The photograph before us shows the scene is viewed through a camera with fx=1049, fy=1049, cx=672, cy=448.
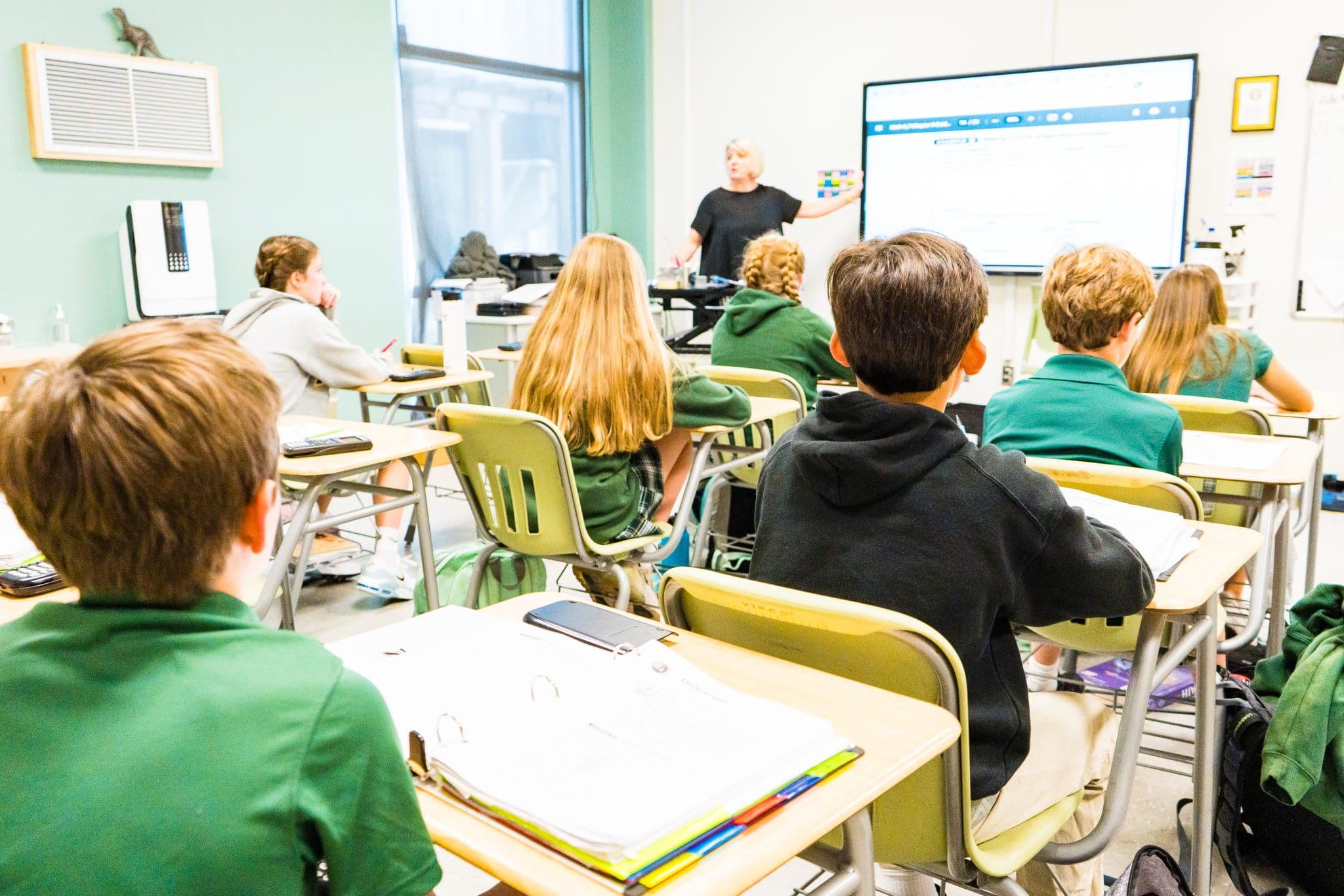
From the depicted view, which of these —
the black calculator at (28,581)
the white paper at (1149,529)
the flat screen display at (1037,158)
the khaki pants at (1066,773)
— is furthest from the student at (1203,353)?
the black calculator at (28,581)

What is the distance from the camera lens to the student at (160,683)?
26.7 inches

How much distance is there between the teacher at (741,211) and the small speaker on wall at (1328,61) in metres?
2.27

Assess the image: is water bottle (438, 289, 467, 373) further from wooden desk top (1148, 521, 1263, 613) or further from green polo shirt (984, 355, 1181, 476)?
wooden desk top (1148, 521, 1263, 613)

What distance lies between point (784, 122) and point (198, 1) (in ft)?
10.8

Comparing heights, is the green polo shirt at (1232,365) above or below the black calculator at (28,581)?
above

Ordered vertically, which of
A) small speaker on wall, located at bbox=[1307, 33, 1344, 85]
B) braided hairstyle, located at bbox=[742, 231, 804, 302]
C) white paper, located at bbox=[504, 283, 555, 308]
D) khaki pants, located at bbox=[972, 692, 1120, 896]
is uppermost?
small speaker on wall, located at bbox=[1307, 33, 1344, 85]

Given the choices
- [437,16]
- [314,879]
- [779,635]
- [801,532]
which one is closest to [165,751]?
[314,879]

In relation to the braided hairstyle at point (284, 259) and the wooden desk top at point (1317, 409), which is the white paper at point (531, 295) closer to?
the braided hairstyle at point (284, 259)

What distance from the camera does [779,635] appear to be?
1204 millimetres

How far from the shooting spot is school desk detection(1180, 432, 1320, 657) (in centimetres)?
203

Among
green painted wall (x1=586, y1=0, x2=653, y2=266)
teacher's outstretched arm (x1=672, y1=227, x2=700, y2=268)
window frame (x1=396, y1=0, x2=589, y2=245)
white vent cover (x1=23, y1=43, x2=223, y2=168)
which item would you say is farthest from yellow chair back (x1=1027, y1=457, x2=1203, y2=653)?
green painted wall (x1=586, y1=0, x2=653, y2=266)

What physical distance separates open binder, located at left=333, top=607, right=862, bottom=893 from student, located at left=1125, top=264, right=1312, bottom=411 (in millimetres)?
2248

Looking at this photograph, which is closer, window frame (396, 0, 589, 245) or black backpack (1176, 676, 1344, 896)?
black backpack (1176, 676, 1344, 896)

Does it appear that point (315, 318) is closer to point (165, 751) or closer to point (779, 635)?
point (779, 635)
